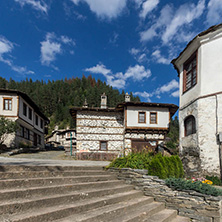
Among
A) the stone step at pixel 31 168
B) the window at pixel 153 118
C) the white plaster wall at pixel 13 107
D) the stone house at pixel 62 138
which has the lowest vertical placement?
the stone house at pixel 62 138

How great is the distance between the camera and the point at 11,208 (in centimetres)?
284

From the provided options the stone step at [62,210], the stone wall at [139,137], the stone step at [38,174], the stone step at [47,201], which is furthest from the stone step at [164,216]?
the stone wall at [139,137]

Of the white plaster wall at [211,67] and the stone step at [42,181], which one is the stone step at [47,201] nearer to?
the stone step at [42,181]

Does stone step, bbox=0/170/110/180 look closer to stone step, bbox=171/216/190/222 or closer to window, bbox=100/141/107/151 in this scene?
stone step, bbox=171/216/190/222

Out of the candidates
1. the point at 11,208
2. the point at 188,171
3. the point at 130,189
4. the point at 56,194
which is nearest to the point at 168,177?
the point at 130,189

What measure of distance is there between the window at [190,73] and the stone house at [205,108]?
12 centimetres

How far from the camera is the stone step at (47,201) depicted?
112 inches

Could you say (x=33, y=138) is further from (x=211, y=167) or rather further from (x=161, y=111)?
(x=211, y=167)

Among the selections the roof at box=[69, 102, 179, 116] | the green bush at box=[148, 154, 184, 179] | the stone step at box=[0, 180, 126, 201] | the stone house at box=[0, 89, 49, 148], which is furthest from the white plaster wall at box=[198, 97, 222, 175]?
the stone house at box=[0, 89, 49, 148]

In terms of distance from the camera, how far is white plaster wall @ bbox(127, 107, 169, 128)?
650 inches

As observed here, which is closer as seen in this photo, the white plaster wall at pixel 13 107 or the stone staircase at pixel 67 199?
the stone staircase at pixel 67 199

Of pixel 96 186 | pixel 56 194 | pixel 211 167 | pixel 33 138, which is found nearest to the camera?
pixel 56 194

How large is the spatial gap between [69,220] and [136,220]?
1537mm

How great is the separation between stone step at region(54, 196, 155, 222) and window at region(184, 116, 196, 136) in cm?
585
